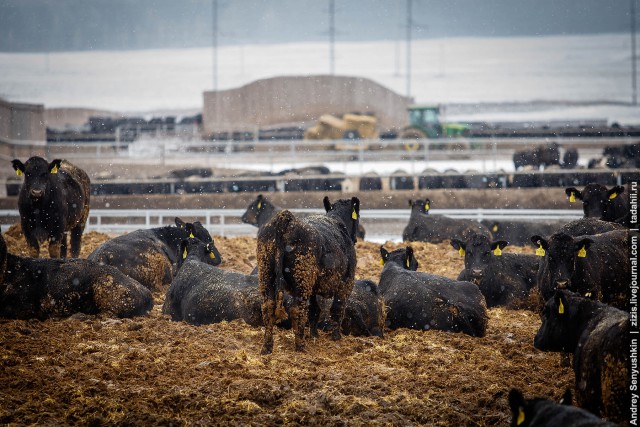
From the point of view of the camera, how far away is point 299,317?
777cm

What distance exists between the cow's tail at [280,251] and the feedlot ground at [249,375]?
49 cm

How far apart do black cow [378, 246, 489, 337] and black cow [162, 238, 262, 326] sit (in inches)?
59.2

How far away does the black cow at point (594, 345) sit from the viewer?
216 inches

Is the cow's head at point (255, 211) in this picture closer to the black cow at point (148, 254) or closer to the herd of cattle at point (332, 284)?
the herd of cattle at point (332, 284)

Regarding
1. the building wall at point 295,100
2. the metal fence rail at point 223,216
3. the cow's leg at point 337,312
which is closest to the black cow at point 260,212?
the metal fence rail at point 223,216

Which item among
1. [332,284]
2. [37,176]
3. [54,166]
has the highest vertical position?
[54,166]

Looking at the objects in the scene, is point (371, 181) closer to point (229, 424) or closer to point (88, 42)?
point (229, 424)

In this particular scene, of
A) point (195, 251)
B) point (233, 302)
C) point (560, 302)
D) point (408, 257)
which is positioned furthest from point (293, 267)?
point (195, 251)

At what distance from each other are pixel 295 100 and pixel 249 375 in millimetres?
42690

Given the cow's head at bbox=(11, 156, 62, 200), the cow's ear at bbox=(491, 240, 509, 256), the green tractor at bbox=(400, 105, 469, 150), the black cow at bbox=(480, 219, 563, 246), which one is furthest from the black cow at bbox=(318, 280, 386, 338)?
the green tractor at bbox=(400, 105, 469, 150)

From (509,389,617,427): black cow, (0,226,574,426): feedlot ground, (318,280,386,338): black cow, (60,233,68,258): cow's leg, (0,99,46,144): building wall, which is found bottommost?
(0,226,574,426): feedlot ground

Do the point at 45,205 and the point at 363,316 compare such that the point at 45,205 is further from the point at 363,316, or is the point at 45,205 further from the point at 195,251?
the point at 363,316

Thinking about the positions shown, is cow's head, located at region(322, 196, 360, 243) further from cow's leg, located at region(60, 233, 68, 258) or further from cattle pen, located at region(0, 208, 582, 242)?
cattle pen, located at region(0, 208, 582, 242)

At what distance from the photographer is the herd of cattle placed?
6.10 meters
